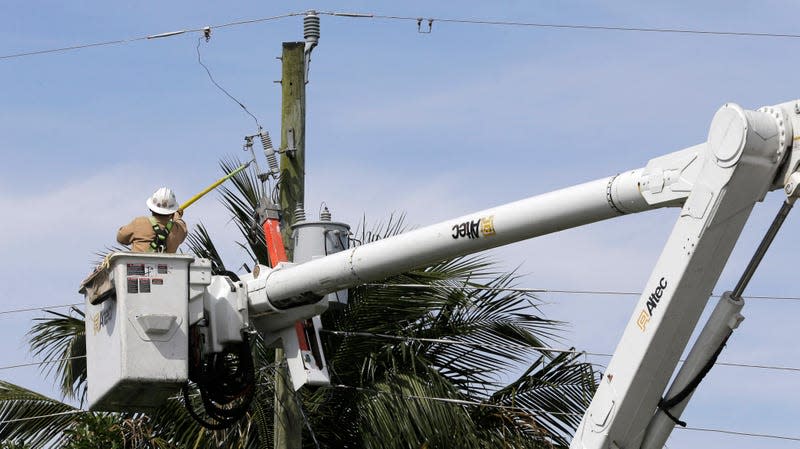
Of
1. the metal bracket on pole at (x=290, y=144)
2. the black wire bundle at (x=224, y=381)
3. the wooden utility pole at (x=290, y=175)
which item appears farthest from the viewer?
the metal bracket on pole at (x=290, y=144)

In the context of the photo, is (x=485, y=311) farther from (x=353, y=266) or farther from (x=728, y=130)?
(x=728, y=130)

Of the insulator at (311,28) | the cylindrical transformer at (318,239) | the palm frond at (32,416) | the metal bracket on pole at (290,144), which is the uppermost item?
the insulator at (311,28)

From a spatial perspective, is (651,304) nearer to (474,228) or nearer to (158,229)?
(474,228)

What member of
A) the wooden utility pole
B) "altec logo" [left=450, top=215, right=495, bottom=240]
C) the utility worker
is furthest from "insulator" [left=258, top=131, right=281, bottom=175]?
"altec logo" [left=450, top=215, right=495, bottom=240]

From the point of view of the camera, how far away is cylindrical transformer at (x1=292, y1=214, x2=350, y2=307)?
1306 centimetres

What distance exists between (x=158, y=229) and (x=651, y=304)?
15.0ft

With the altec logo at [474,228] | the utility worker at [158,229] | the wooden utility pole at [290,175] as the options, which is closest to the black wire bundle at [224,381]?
the utility worker at [158,229]

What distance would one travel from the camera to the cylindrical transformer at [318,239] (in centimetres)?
1306

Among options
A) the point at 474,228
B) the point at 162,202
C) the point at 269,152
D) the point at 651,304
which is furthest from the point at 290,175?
the point at 651,304

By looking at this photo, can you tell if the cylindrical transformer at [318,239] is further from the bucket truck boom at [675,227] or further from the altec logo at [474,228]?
the bucket truck boom at [675,227]

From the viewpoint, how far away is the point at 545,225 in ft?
31.8

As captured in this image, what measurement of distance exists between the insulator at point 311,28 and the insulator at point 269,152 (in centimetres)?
104

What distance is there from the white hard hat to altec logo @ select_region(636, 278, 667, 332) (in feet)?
15.0

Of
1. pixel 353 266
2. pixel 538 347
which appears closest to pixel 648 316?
pixel 353 266
